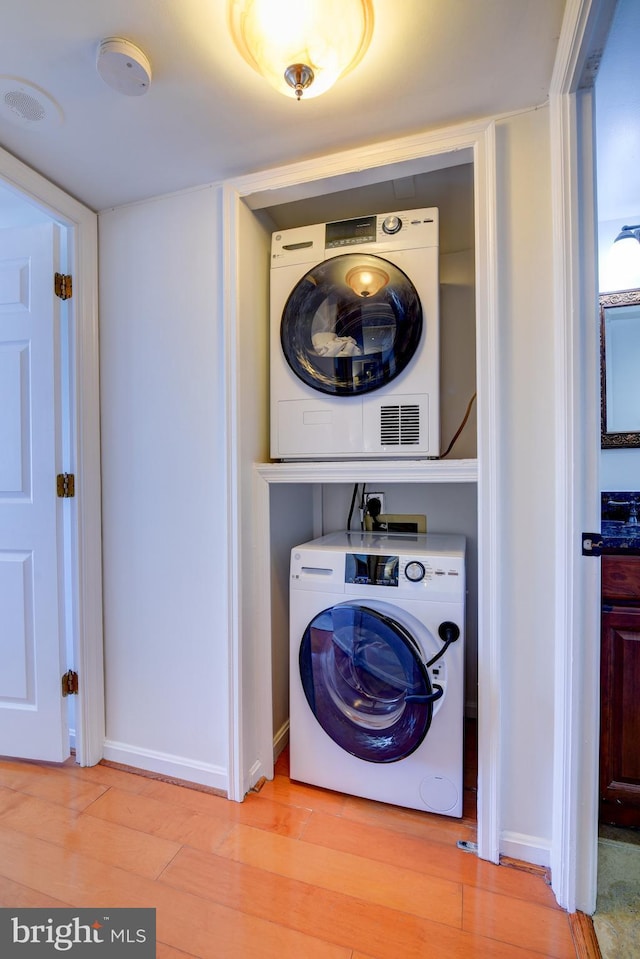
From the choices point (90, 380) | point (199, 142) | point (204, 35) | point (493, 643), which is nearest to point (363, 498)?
point (493, 643)

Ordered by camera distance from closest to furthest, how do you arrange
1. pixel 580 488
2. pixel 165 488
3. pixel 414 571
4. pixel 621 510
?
pixel 580 488
pixel 414 571
pixel 165 488
pixel 621 510

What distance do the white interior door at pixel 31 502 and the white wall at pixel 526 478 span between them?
164 cm

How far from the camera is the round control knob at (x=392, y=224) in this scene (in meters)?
1.42

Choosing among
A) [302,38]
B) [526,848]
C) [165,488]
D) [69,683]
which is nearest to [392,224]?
[302,38]

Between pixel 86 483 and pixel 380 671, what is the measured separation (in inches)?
52.0

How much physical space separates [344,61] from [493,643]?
62.3 inches

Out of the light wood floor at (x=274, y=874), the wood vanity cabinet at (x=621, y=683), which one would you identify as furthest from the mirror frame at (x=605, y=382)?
the light wood floor at (x=274, y=874)

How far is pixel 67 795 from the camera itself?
1.50 metres

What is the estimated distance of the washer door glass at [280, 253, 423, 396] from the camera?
4.60ft

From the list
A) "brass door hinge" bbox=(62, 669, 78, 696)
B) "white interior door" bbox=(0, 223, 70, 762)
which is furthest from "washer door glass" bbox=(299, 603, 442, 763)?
"white interior door" bbox=(0, 223, 70, 762)

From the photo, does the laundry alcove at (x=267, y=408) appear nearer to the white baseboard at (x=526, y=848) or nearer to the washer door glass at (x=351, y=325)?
the white baseboard at (x=526, y=848)

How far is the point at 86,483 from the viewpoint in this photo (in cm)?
162

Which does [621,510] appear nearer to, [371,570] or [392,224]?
[371,570]

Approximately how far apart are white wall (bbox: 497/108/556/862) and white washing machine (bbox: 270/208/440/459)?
0.24m
